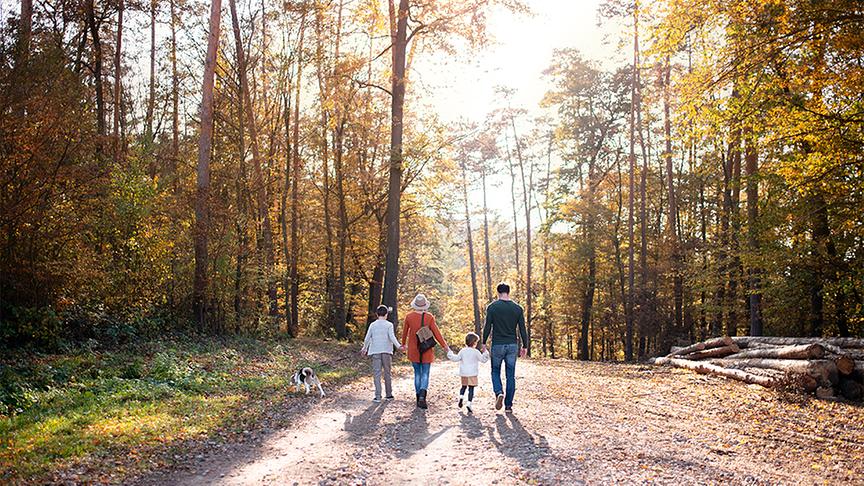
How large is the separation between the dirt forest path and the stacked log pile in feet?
2.41

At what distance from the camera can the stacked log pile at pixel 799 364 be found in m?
11.8

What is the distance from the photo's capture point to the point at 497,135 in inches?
1569

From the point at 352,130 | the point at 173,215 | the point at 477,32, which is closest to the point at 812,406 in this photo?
the point at 477,32

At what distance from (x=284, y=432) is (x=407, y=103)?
19.6 metres

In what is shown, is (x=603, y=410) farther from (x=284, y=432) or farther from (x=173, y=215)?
(x=173, y=215)

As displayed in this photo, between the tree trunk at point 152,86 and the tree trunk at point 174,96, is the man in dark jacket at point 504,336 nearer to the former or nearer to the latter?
the tree trunk at point 174,96

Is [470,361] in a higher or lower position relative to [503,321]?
lower

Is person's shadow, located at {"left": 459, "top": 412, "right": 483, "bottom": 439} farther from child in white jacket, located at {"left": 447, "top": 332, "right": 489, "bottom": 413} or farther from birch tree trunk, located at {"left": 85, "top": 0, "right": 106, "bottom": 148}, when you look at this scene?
birch tree trunk, located at {"left": 85, "top": 0, "right": 106, "bottom": 148}

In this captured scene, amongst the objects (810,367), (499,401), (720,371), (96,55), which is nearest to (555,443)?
(499,401)

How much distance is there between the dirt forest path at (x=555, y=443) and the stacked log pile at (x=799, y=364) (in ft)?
2.41

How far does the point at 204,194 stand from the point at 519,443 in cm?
1325

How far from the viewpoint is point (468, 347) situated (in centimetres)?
988

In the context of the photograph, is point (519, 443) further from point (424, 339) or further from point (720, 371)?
point (720, 371)

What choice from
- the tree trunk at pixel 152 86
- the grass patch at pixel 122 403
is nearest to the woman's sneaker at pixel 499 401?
the grass patch at pixel 122 403
